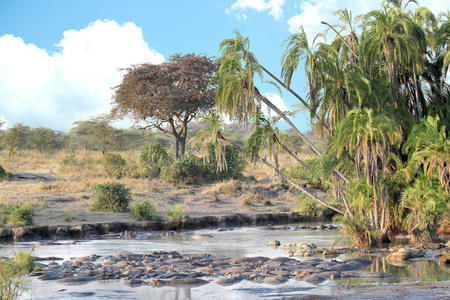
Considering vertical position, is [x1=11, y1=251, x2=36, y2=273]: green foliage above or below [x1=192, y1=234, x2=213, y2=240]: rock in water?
below

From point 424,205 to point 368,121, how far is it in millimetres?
2935

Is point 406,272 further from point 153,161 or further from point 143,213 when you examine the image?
point 153,161

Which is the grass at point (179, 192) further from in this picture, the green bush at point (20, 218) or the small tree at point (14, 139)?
the small tree at point (14, 139)

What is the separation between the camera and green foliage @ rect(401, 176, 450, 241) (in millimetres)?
14055

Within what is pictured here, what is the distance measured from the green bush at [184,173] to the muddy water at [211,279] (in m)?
12.4

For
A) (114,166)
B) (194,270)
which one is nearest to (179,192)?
(114,166)

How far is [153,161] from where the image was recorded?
33.2m

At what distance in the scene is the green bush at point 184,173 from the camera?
29688 mm

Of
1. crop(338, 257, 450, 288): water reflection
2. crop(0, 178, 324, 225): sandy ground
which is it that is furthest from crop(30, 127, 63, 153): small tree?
crop(338, 257, 450, 288): water reflection

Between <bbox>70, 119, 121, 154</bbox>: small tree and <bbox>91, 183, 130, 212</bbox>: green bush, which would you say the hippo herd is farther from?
<bbox>70, 119, 121, 154</bbox>: small tree

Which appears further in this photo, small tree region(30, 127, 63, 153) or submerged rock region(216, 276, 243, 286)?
small tree region(30, 127, 63, 153)

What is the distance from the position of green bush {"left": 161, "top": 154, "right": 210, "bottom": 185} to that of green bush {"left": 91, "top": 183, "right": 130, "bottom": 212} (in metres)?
7.12

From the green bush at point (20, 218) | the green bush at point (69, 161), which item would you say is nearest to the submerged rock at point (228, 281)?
the green bush at point (20, 218)

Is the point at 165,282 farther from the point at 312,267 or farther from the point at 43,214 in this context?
the point at 43,214
